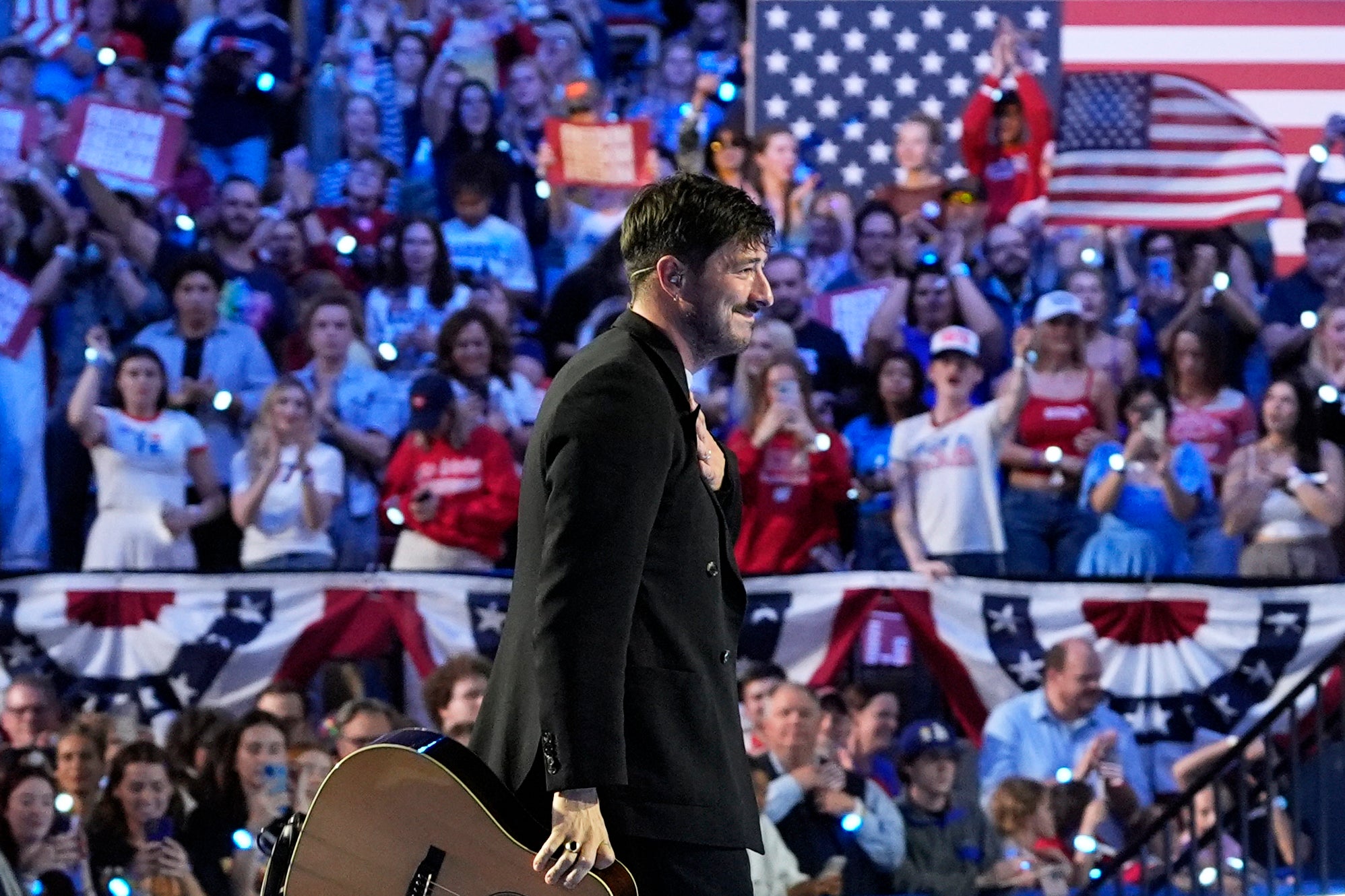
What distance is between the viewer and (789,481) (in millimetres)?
7336

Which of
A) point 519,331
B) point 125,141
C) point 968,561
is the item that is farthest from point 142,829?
point 968,561

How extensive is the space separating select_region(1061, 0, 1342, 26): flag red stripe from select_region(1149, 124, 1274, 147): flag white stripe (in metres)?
0.97

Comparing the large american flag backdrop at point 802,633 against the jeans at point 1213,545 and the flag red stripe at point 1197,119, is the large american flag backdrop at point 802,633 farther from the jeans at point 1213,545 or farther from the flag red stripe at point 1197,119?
the flag red stripe at point 1197,119

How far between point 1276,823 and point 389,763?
458 cm

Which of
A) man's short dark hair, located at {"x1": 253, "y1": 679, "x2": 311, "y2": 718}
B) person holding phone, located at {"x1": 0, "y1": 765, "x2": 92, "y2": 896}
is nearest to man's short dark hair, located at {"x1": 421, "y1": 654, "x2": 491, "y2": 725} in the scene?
man's short dark hair, located at {"x1": 253, "y1": 679, "x2": 311, "y2": 718}

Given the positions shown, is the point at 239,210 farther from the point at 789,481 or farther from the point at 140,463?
the point at 789,481

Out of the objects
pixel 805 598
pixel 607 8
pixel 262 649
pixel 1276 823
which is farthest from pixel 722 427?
pixel 607 8

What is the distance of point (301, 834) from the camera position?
2.99 m

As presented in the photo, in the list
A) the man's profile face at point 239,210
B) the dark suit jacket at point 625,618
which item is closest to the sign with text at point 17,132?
the man's profile face at point 239,210

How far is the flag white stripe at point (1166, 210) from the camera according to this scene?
28.1 feet

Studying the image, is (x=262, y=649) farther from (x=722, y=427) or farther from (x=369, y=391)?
(x=722, y=427)

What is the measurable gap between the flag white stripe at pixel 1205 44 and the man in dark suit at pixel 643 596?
7015 millimetres

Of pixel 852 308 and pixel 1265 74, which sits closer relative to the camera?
pixel 852 308

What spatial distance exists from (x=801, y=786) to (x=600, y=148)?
3105mm
